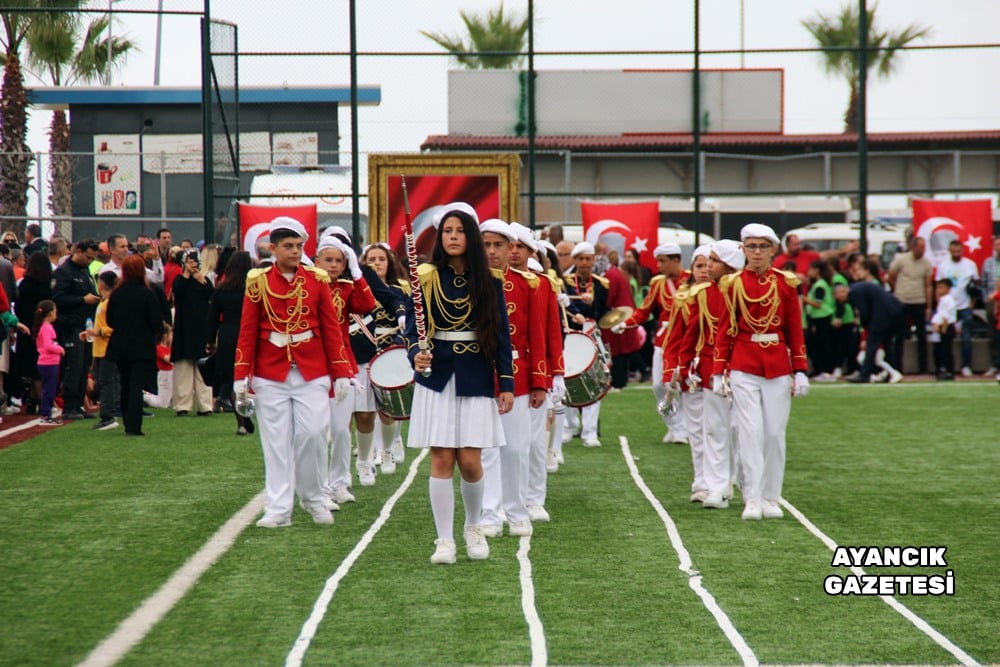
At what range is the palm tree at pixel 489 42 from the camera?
2150cm

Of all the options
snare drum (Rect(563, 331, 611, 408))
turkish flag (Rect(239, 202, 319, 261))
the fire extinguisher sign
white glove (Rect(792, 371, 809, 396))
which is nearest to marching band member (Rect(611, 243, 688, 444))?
snare drum (Rect(563, 331, 611, 408))

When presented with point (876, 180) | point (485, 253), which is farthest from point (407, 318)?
point (876, 180)

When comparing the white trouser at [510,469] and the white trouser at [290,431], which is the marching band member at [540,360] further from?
the white trouser at [290,431]

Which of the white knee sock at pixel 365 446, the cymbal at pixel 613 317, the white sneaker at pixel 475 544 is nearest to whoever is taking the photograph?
the white sneaker at pixel 475 544

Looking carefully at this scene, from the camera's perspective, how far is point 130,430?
15.2m

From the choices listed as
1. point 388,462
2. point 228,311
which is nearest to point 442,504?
point 388,462

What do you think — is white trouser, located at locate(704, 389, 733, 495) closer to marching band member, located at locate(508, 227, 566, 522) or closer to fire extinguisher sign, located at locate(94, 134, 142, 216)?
marching band member, located at locate(508, 227, 566, 522)

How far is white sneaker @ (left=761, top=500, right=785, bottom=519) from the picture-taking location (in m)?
9.82

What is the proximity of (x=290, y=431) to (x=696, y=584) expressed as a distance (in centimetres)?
316

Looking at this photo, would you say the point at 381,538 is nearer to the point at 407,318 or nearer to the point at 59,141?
the point at 407,318

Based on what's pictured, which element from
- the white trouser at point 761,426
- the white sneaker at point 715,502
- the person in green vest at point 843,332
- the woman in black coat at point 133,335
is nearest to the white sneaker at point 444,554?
the white trouser at point 761,426

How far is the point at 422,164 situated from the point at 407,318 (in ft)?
36.8

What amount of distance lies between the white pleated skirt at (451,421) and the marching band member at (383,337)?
2.78 meters

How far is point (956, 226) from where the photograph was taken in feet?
72.9
